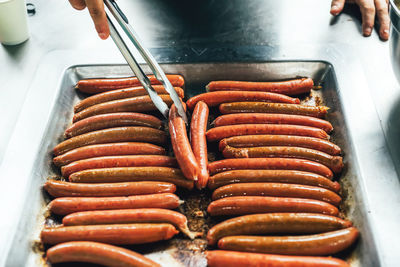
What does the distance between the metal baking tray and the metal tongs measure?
2.18 feet

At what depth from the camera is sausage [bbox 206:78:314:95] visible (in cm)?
407

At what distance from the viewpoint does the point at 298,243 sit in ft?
9.21

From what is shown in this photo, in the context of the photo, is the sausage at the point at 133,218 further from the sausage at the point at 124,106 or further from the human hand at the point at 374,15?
the human hand at the point at 374,15

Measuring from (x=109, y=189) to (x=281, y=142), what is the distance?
1660 mm

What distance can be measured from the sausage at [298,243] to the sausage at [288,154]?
2.28 feet

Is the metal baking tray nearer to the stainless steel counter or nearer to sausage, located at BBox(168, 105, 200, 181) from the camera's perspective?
the stainless steel counter

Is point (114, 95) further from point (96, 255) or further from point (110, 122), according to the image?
point (96, 255)

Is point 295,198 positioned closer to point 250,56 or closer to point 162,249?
point 162,249

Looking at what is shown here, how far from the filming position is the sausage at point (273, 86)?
4.07 metres

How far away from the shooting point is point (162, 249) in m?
3.04

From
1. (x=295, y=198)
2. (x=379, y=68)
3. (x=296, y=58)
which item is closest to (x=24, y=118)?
(x=295, y=198)

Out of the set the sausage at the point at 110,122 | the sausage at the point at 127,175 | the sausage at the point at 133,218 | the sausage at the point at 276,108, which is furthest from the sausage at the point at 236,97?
the sausage at the point at 133,218

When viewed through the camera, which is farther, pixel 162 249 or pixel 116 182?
pixel 116 182

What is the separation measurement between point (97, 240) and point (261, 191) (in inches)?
55.7
